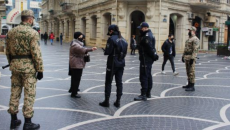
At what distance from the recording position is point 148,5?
85.5 ft

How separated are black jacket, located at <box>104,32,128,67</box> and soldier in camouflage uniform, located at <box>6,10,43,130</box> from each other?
78.6 inches

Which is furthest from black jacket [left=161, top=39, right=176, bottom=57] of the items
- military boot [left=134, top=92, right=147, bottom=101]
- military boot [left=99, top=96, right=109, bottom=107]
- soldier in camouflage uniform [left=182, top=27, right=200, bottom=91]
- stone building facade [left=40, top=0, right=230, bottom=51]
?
stone building facade [left=40, top=0, right=230, bottom=51]

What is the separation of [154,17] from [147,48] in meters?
19.6

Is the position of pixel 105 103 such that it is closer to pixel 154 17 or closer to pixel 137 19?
pixel 154 17

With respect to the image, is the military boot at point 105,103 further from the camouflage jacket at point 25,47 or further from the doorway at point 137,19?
the doorway at point 137,19

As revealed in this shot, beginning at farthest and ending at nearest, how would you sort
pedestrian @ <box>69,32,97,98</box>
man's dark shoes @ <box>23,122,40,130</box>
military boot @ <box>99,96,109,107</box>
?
1. pedestrian @ <box>69,32,97,98</box>
2. military boot @ <box>99,96,109,107</box>
3. man's dark shoes @ <box>23,122,40,130</box>

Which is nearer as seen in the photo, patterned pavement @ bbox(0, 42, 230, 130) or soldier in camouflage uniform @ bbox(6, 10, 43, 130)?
soldier in camouflage uniform @ bbox(6, 10, 43, 130)

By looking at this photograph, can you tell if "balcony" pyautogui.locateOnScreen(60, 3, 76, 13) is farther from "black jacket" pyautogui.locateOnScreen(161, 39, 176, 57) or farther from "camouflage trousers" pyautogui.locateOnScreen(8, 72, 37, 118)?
"camouflage trousers" pyautogui.locateOnScreen(8, 72, 37, 118)

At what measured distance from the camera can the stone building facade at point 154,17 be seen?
2656cm

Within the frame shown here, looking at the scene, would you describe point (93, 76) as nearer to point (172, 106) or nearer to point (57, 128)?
point (172, 106)

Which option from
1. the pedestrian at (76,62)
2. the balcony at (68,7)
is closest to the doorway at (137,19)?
the balcony at (68,7)

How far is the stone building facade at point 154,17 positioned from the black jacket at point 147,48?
19.2 metres

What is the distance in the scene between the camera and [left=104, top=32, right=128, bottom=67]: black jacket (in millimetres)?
6441

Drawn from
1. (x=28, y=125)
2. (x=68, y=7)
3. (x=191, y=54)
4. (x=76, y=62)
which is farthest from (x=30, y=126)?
(x=68, y=7)
